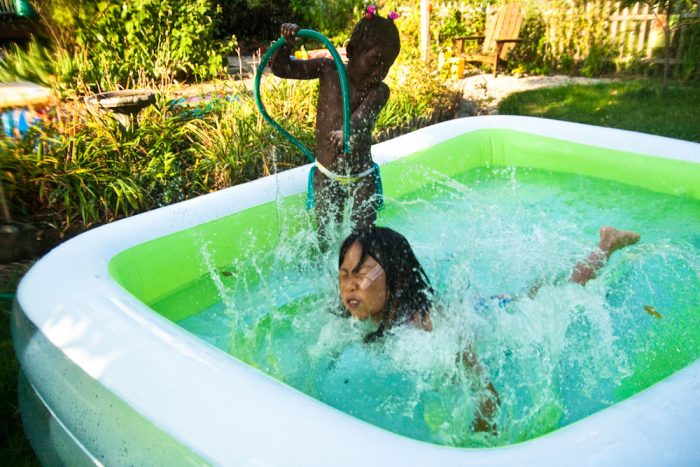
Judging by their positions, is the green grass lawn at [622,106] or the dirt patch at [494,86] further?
the dirt patch at [494,86]

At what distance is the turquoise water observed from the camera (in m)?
2.48

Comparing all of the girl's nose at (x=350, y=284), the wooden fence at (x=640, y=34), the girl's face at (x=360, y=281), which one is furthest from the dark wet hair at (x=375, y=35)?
the wooden fence at (x=640, y=34)

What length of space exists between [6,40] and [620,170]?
9630 mm

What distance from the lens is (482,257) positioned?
353cm

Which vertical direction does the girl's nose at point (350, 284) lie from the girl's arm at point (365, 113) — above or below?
below

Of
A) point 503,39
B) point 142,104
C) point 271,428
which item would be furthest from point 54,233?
point 503,39

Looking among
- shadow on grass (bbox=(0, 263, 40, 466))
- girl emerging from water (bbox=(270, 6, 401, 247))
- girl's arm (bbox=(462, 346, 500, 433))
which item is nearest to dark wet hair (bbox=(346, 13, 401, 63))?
girl emerging from water (bbox=(270, 6, 401, 247))

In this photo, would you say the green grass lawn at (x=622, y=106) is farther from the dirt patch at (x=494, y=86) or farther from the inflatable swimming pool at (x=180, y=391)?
the inflatable swimming pool at (x=180, y=391)

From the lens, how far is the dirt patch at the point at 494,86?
304 inches

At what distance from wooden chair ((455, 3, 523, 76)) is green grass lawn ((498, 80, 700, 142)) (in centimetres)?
181

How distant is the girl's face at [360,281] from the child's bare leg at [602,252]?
1.43 m

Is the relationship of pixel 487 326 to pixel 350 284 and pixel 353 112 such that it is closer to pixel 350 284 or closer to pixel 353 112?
pixel 350 284

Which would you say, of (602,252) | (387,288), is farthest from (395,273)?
(602,252)

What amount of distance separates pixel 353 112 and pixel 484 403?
1.74 meters
